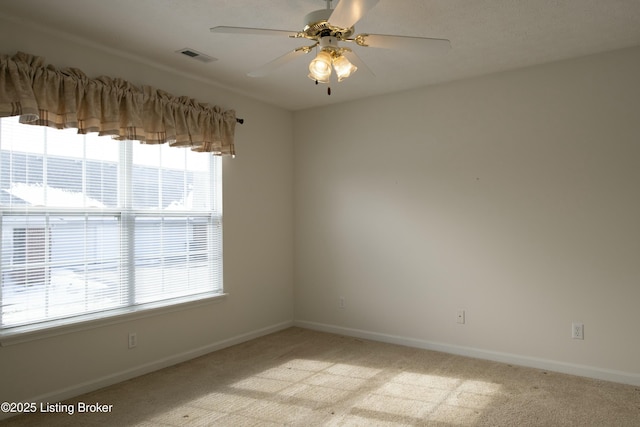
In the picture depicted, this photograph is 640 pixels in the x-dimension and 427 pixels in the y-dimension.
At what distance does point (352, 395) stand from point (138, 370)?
5.58ft

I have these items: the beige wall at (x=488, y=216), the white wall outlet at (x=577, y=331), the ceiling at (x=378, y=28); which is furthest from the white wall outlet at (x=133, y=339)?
the white wall outlet at (x=577, y=331)

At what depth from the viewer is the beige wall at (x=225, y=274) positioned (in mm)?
2908

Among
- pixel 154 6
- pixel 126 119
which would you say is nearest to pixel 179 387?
pixel 126 119

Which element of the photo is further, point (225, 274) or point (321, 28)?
point (225, 274)

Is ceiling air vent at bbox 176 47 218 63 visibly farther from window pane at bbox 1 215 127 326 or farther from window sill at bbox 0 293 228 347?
window sill at bbox 0 293 228 347

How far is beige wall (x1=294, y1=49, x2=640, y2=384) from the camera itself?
11.1ft

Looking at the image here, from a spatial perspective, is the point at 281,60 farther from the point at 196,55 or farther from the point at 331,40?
the point at 196,55

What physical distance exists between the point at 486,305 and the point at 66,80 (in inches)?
147

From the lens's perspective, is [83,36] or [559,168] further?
[559,168]

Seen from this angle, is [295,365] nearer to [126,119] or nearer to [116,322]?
[116,322]

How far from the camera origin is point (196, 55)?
346 centimetres

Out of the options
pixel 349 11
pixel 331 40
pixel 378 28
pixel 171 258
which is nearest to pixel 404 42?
pixel 331 40

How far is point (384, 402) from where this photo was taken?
Answer: 9.87ft

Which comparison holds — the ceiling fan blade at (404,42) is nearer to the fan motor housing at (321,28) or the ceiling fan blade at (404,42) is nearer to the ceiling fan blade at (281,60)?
the fan motor housing at (321,28)
